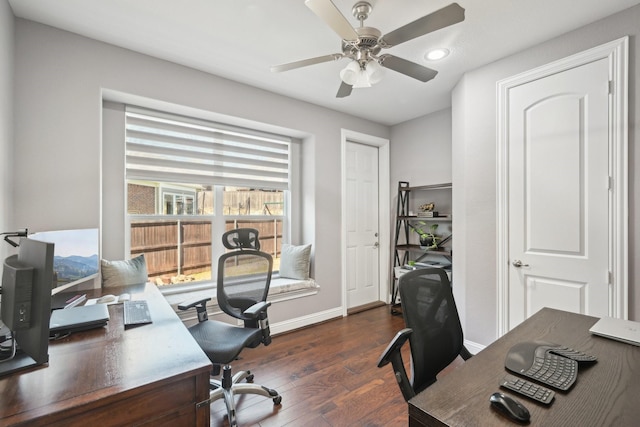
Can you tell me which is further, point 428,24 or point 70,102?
point 70,102

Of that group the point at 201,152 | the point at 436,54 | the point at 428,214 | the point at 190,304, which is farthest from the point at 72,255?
the point at 428,214

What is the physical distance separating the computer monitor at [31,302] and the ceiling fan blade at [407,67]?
5.85ft

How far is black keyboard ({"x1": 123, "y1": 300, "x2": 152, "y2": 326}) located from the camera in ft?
4.79

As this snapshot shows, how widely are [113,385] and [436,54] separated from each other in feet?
9.28

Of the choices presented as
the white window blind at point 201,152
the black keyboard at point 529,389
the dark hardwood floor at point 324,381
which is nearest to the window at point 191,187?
the white window blind at point 201,152

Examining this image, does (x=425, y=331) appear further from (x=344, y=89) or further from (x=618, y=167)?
(x=618, y=167)

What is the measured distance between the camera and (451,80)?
2771 mm

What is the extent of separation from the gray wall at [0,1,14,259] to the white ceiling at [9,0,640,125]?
0.20 m

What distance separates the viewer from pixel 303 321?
3.27 m

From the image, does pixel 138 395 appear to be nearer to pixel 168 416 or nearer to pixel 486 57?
pixel 168 416

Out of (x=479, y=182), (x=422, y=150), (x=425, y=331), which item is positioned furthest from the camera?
(x=422, y=150)

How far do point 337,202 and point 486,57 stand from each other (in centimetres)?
205

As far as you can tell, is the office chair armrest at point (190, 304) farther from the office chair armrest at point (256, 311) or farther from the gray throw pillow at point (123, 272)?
the gray throw pillow at point (123, 272)

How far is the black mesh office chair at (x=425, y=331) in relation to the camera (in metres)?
1.16
